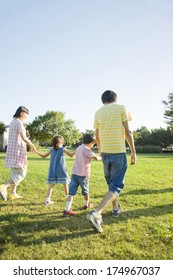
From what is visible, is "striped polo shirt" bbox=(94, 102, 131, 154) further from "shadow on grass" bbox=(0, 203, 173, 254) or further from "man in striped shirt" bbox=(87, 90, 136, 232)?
"shadow on grass" bbox=(0, 203, 173, 254)

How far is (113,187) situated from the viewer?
14.0 ft

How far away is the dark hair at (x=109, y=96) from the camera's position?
459 centimetres

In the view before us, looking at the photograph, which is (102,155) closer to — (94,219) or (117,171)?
(117,171)

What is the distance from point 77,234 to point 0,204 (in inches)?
93.3

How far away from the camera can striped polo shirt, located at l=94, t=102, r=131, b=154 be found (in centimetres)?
439

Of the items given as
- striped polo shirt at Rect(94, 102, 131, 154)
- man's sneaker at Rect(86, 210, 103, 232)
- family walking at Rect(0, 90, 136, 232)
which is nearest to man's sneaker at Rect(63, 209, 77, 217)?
family walking at Rect(0, 90, 136, 232)

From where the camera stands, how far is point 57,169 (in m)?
5.91

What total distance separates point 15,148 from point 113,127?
275 cm

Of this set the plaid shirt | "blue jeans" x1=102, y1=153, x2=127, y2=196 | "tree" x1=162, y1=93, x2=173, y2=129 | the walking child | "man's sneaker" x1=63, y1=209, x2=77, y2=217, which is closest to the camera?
"blue jeans" x1=102, y1=153, x2=127, y2=196

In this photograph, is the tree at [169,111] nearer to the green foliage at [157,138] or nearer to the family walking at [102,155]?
the green foliage at [157,138]

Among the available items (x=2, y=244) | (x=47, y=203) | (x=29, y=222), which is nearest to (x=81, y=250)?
(x=2, y=244)

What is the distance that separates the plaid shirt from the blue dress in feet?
2.60

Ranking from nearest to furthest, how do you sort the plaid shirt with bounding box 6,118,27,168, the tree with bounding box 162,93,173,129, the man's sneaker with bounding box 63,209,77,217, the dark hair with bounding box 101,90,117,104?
1. the dark hair with bounding box 101,90,117,104
2. the man's sneaker with bounding box 63,209,77,217
3. the plaid shirt with bounding box 6,118,27,168
4. the tree with bounding box 162,93,173,129

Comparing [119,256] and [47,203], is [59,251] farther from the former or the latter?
[47,203]
